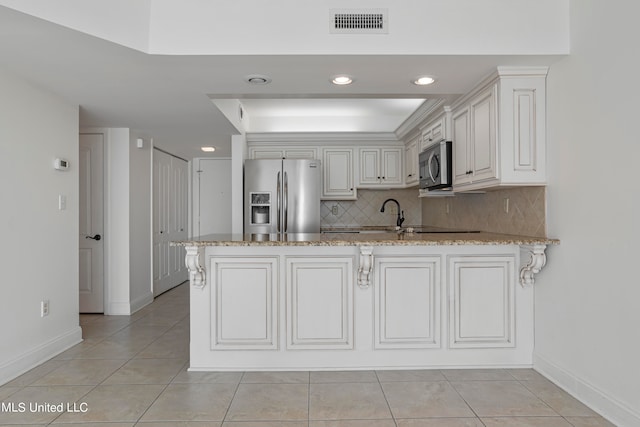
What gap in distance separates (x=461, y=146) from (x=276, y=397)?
2393 mm

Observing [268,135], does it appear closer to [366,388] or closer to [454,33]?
[454,33]

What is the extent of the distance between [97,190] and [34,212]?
1.58m

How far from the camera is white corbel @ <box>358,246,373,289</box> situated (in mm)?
2713

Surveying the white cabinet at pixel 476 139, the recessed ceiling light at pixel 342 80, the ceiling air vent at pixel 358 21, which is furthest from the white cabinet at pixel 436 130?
the ceiling air vent at pixel 358 21

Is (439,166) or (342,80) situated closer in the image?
(342,80)

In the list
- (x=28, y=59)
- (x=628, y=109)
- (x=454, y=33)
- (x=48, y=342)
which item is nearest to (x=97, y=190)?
(x=48, y=342)

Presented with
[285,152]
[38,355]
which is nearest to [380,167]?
[285,152]

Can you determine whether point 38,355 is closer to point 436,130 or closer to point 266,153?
point 266,153

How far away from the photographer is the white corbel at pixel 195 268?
2.71m

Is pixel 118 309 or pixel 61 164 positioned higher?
pixel 61 164

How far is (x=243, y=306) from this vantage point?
2859 mm

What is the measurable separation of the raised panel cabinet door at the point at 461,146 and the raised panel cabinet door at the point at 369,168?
1800mm

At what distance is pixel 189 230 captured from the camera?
7.00 metres

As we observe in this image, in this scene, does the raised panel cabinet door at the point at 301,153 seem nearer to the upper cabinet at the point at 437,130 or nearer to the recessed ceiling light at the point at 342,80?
the upper cabinet at the point at 437,130
